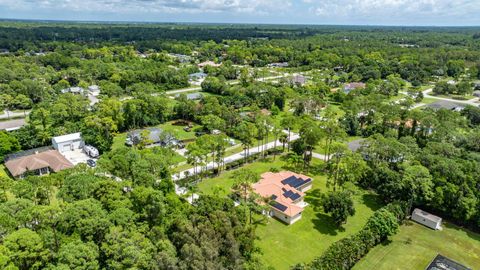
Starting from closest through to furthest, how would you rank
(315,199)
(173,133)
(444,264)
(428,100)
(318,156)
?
(444,264) → (315,199) → (318,156) → (173,133) → (428,100)

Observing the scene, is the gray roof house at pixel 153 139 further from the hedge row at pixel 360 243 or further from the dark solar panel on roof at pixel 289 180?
the hedge row at pixel 360 243

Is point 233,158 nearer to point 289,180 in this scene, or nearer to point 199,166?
point 199,166

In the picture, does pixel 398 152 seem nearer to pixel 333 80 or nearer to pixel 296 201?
pixel 296 201

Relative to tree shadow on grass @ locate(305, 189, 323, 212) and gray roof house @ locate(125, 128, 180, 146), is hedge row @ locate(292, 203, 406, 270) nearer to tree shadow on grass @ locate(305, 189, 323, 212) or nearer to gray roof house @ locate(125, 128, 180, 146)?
tree shadow on grass @ locate(305, 189, 323, 212)

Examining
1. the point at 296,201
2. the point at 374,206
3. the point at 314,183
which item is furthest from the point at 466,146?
the point at 296,201

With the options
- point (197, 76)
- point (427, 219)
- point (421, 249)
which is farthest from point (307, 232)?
point (197, 76)

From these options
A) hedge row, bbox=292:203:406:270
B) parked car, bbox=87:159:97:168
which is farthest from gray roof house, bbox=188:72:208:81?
hedge row, bbox=292:203:406:270
